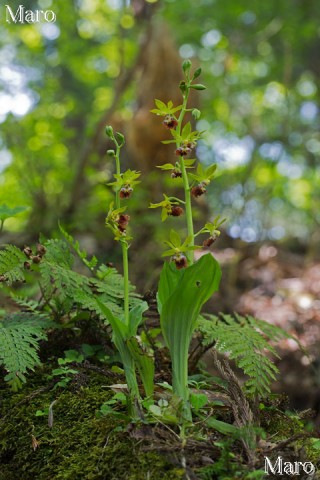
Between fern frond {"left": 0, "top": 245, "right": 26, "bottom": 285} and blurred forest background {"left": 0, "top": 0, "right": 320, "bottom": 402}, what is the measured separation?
2.60 m

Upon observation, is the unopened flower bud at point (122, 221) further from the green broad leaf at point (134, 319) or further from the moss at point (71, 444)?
the moss at point (71, 444)

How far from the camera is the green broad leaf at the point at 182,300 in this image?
4.82 feet

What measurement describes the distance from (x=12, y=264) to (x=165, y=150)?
5896mm

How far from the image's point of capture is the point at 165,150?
24.5ft

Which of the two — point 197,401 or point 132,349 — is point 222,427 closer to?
point 197,401

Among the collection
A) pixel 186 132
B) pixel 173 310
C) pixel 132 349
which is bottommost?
pixel 132 349

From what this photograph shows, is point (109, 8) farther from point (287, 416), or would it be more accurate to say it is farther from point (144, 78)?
point (287, 416)

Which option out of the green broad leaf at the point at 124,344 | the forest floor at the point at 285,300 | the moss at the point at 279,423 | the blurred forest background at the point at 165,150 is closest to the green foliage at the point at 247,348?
the moss at the point at 279,423

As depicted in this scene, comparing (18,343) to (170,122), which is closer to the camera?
(170,122)

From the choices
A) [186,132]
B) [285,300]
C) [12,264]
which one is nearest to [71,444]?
[12,264]

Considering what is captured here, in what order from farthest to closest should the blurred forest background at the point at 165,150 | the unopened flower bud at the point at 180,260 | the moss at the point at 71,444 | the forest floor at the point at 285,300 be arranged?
the blurred forest background at the point at 165,150, the forest floor at the point at 285,300, the unopened flower bud at the point at 180,260, the moss at the point at 71,444

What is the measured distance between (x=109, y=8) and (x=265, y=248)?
7007 mm

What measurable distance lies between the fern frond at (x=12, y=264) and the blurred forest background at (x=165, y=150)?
103 inches

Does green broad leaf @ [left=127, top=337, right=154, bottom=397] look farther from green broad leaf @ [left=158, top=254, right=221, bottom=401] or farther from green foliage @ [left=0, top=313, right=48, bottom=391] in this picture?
green foliage @ [left=0, top=313, right=48, bottom=391]
